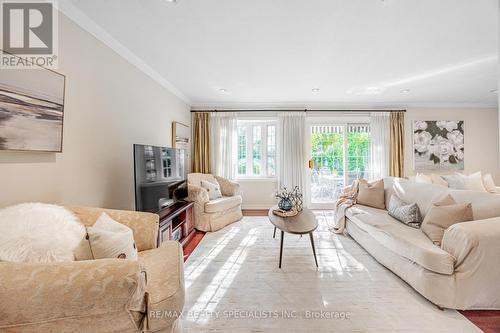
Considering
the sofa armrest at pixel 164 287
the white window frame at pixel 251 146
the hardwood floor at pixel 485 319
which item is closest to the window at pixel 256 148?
the white window frame at pixel 251 146

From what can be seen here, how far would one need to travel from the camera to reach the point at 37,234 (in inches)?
47.4

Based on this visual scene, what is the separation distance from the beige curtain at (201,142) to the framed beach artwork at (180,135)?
11.4 inches

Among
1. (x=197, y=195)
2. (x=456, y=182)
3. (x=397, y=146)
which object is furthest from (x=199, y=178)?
(x=456, y=182)


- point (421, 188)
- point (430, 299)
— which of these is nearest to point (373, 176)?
point (421, 188)

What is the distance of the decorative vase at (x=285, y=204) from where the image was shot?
287cm

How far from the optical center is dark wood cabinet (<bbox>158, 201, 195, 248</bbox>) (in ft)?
8.12

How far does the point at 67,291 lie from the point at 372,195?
3726mm

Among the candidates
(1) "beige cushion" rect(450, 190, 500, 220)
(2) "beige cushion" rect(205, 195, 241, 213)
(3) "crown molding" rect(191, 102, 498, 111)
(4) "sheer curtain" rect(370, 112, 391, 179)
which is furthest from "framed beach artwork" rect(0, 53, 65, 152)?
(4) "sheer curtain" rect(370, 112, 391, 179)

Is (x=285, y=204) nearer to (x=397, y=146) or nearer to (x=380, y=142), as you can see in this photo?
(x=380, y=142)

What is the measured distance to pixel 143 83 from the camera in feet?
9.46

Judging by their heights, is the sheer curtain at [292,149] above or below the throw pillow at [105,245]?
above

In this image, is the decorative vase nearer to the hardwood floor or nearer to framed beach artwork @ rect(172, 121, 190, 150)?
the hardwood floor

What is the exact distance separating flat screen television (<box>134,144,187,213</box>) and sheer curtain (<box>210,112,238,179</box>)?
5.06ft

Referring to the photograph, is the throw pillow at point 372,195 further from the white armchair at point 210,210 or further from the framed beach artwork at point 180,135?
the framed beach artwork at point 180,135
